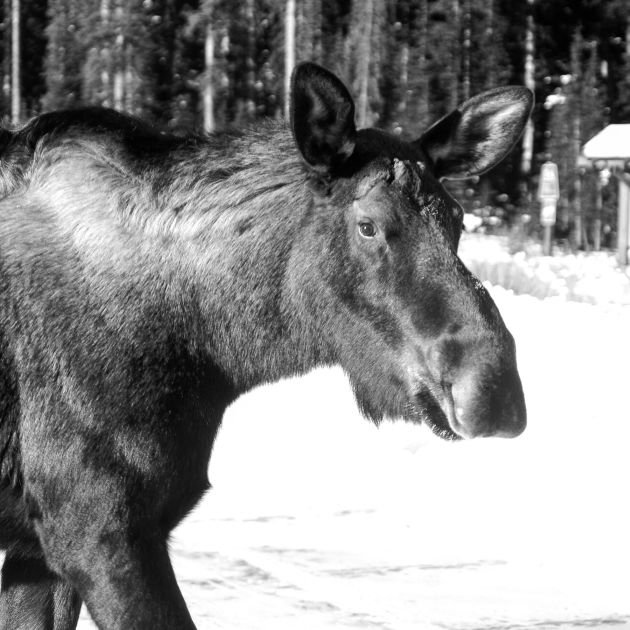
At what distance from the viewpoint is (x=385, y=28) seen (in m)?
57.1

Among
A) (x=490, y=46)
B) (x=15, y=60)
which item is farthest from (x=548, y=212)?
(x=15, y=60)

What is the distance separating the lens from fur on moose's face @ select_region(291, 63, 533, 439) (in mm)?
3494

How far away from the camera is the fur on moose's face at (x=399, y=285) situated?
11.5ft

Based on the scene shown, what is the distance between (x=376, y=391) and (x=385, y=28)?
5458 cm

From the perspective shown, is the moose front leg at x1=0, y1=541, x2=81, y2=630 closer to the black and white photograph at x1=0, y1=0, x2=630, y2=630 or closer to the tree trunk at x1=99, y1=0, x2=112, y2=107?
the black and white photograph at x1=0, y1=0, x2=630, y2=630

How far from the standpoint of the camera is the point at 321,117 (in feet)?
12.8

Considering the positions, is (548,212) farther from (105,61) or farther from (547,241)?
(105,61)

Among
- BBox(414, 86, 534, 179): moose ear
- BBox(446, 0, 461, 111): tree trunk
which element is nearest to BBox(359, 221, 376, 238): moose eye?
BBox(414, 86, 534, 179): moose ear

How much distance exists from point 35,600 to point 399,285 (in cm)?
148

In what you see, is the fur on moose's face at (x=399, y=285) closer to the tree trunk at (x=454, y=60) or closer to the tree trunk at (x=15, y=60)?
the tree trunk at (x=15, y=60)

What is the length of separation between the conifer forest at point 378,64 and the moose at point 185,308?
4562 cm

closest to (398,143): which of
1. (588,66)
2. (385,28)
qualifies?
(385,28)

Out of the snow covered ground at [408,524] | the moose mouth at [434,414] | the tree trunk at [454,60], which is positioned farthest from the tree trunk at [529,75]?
the moose mouth at [434,414]

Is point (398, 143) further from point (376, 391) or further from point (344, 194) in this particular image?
point (376, 391)
